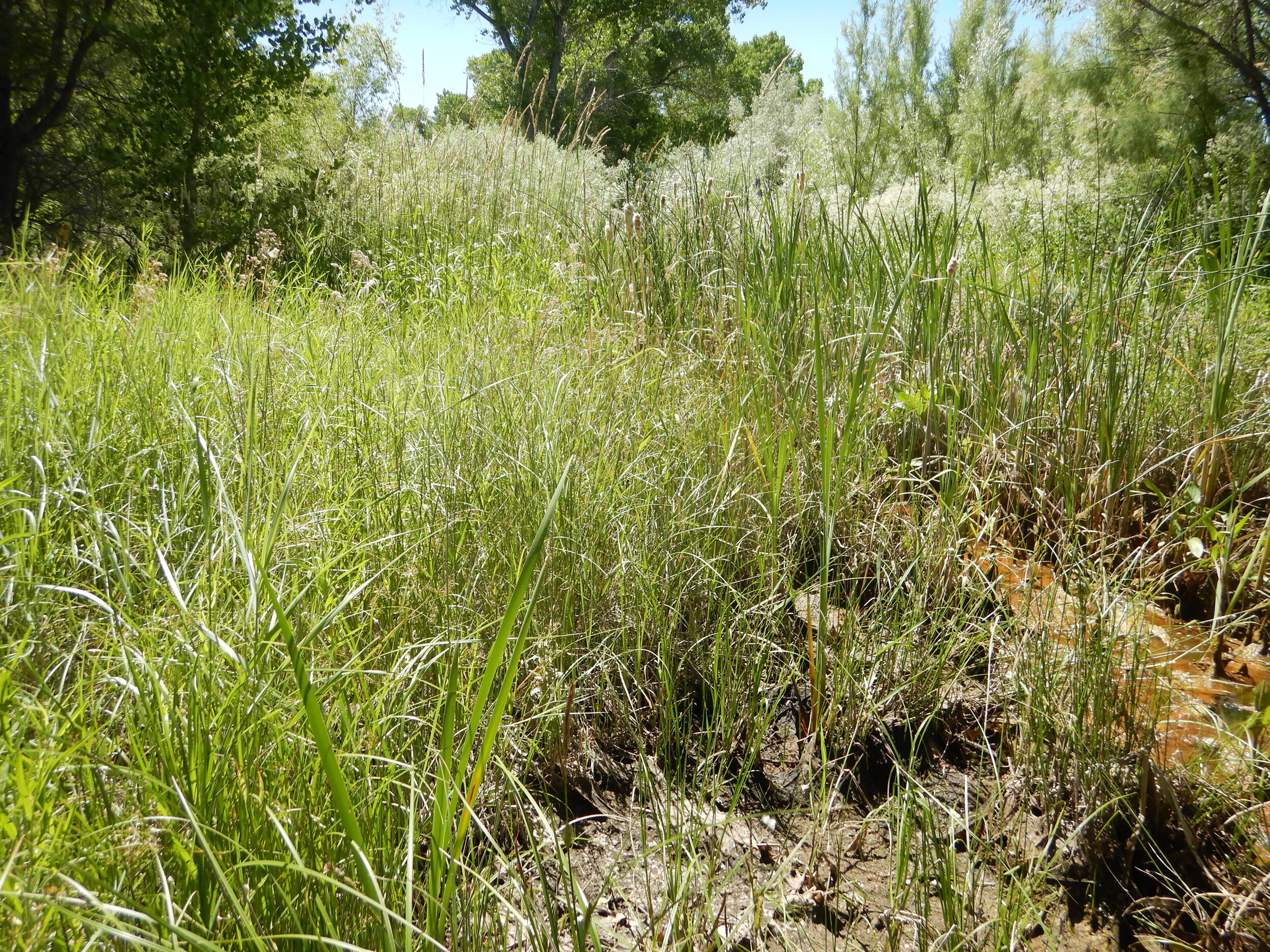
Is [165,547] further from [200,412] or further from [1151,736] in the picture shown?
[1151,736]

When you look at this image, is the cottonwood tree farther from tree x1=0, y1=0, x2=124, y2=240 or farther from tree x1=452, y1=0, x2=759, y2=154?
tree x1=452, y1=0, x2=759, y2=154

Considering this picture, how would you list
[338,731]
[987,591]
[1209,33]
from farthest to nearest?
[1209,33]
[987,591]
[338,731]

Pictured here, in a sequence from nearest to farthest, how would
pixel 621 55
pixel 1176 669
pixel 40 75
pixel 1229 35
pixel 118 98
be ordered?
pixel 1176 669 → pixel 1229 35 → pixel 40 75 → pixel 118 98 → pixel 621 55

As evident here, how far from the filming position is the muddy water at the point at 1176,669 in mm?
1332

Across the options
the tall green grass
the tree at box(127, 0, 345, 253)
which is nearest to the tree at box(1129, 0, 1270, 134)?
the tall green grass

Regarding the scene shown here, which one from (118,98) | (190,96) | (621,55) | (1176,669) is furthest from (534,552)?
(621,55)

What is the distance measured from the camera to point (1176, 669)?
5.41 ft

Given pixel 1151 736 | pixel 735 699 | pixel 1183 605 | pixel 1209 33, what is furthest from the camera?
pixel 1209 33

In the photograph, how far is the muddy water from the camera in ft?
4.37

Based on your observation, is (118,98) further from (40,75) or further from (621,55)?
(621,55)

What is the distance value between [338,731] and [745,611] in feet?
2.76

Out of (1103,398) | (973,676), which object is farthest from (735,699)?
(1103,398)

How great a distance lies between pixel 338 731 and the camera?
103cm

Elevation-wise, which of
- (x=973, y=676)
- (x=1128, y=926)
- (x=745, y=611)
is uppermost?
(x=745, y=611)
